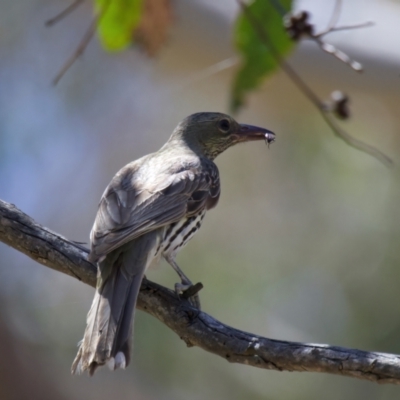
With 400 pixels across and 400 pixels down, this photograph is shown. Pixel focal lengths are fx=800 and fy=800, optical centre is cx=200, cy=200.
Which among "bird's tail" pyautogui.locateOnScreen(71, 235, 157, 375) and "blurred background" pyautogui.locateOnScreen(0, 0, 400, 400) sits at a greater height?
"blurred background" pyautogui.locateOnScreen(0, 0, 400, 400)

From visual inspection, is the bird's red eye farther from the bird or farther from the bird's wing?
the bird's wing

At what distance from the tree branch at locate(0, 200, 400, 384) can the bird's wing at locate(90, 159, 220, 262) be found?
0.75ft

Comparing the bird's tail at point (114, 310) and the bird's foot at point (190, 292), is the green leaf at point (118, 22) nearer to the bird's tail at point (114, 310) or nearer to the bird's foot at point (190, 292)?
the bird's tail at point (114, 310)

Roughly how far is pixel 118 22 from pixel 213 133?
4.88 feet

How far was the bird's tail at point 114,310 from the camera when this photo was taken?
367cm

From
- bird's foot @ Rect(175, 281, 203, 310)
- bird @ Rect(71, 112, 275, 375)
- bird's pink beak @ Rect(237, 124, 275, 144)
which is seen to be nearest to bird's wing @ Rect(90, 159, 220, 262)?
bird @ Rect(71, 112, 275, 375)

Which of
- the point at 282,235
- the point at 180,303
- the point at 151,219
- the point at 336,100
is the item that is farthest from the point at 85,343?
the point at 282,235

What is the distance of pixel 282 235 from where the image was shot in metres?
11.1

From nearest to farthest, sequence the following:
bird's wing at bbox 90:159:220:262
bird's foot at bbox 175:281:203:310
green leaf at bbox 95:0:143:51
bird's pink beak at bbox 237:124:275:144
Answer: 1. bird's foot at bbox 175:281:203:310
2. bird's wing at bbox 90:159:220:262
3. green leaf at bbox 95:0:143:51
4. bird's pink beak at bbox 237:124:275:144

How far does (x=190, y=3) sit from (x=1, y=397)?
397 cm

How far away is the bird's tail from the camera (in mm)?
3674

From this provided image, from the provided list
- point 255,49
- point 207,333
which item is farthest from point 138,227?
point 255,49

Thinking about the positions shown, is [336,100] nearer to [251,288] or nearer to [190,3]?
[190,3]

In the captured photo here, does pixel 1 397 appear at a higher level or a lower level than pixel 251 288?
lower
